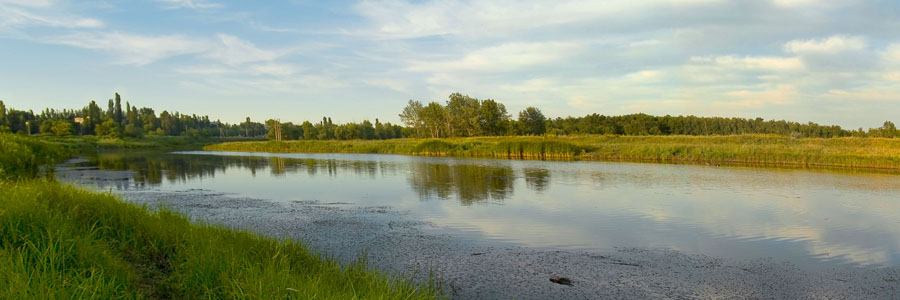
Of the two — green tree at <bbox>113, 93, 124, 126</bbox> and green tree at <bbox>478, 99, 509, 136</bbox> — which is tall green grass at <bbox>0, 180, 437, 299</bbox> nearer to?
green tree at <bbox>478, 99, 509, 136</bbox>

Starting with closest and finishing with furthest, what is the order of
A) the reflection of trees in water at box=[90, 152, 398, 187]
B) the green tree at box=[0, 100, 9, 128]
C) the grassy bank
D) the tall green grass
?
Result: the tall green grass
the reflection of trees in water at box=[90, 152, 398, 187]
the grassy bank
the green tree at box=[0, 100, 9, 128]

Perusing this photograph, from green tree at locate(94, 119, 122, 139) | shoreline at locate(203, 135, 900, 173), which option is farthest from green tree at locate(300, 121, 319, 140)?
shoreline at locate(203, 135, 900, 173)

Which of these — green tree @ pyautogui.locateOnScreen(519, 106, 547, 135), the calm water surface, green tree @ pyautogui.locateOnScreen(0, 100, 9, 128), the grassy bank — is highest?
green tree @ pyautogui.locateOnScreen(0, 100, 9, 128)

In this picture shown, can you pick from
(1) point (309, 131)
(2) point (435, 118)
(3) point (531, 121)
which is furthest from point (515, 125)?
(1) point (309, 131)

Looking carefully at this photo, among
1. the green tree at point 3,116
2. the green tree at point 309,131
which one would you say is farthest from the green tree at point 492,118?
the green tree at point 3,116

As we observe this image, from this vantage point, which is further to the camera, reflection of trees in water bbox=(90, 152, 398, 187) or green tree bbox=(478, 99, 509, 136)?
green tree bbox=(478, 99, 509, 136)

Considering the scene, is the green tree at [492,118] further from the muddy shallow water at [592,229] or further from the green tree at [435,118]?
the muddy shallow water at [592,229]

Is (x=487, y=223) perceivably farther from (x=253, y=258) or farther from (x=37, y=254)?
(x=37, y=254)

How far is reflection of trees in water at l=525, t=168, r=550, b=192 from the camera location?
20531mm

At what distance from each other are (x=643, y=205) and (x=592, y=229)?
4.76 m

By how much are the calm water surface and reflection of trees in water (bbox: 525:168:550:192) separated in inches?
2.1

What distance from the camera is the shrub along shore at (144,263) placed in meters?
4.54

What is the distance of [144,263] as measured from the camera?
631 cm

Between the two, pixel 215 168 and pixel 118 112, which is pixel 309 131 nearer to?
pixel 118 112
